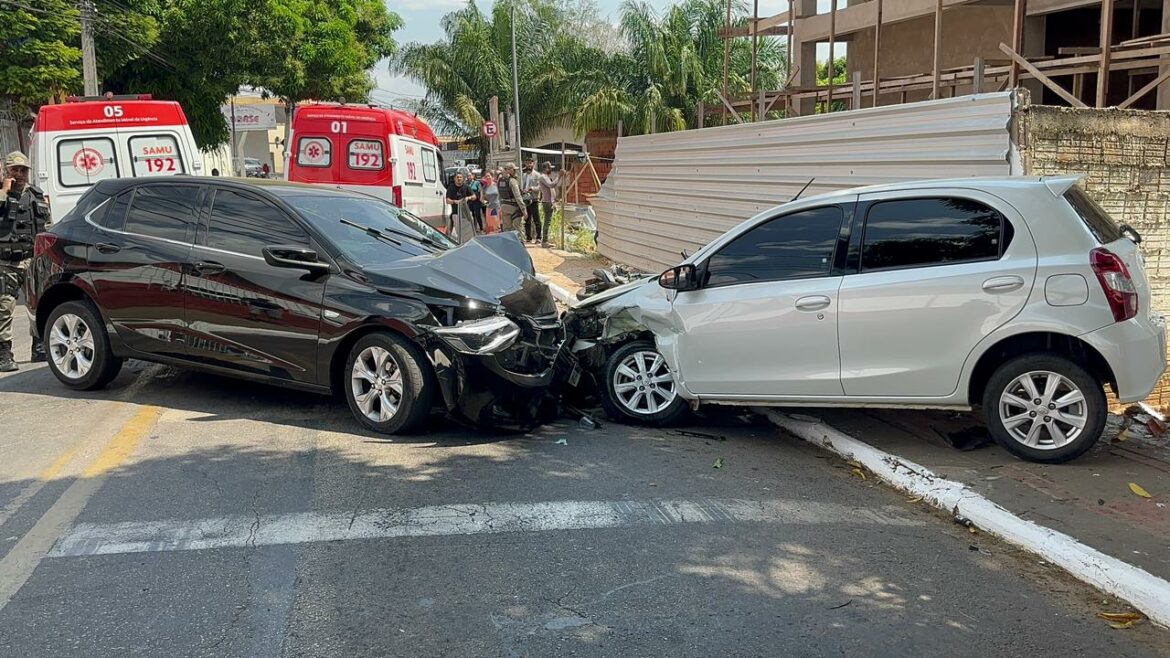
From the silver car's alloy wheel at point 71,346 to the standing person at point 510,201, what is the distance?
12.5m

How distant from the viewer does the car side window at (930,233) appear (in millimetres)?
5676

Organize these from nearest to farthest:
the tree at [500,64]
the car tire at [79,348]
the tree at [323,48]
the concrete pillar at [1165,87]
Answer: the car tire at [79,348]
the concrete pillar at [1165,87]
the tree at [323,48]
the tree at [500,64]

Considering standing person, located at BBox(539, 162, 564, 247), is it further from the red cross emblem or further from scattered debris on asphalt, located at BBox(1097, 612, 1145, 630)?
scattered debris on asphalt, located at BBox(1097, 612, 1145, 630)

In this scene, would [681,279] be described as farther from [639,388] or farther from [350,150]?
[350,150]

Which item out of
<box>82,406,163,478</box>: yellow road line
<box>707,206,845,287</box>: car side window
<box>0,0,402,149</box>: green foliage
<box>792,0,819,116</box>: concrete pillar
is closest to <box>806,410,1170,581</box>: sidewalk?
<box>707,206,845,287</box>: car side window

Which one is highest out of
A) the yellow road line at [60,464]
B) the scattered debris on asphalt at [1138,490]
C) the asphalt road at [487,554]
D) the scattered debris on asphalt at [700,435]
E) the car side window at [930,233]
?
the car side window at [930,233]

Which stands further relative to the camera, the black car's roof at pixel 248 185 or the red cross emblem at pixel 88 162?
the red cross emblem at pixel 88 162

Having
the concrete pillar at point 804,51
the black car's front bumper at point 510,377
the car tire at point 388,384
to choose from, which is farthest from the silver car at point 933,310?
the concrete pillar at point 804,51

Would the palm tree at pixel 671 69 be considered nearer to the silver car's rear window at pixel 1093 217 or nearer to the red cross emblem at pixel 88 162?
the red cross emblem at pixel 88 162

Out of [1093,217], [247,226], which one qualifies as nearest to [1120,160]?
[1093,217]

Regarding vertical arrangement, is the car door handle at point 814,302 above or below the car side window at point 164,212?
below

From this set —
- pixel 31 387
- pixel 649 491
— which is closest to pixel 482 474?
pixel 649 491

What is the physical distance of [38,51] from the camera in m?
22.4

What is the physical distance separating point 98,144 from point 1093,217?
12.6 metres
